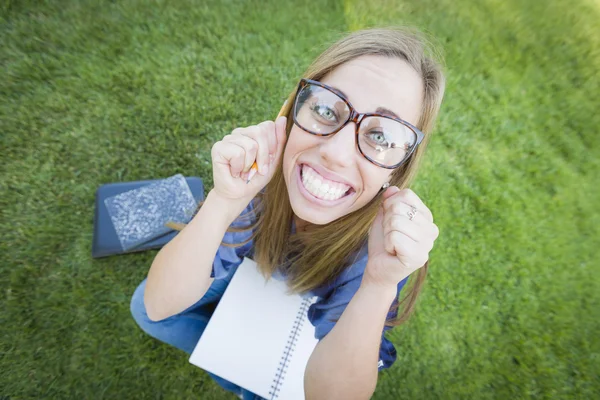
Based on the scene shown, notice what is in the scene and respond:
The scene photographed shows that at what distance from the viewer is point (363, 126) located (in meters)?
1.27

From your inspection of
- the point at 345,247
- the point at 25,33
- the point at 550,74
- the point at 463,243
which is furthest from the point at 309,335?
the point at 550,74

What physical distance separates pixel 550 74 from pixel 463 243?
2123 mm

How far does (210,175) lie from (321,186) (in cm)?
160

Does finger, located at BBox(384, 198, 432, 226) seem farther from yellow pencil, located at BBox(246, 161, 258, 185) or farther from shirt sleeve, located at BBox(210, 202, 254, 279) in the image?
shirt sleeve, located at BBox(210, 202, 254, 279)

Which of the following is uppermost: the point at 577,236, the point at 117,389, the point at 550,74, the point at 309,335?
the point at 550,74

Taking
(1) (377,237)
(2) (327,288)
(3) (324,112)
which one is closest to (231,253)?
(2) (327,288)

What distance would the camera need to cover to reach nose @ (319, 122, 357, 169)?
1.28m

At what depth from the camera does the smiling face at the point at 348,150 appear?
1282 millimetres

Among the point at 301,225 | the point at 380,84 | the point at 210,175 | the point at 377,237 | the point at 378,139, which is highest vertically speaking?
the point at 380,84

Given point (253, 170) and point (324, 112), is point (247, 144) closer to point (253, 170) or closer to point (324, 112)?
point (253, 170)

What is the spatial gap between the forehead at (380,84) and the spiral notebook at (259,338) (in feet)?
3.27

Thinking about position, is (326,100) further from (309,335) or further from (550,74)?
(550,74)

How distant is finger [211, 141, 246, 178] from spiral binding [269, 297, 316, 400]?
884 millimetres

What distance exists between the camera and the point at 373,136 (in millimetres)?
1276
